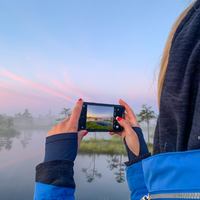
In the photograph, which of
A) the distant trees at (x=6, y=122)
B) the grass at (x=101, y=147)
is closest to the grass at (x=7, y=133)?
the distant trees at (x=6, y=122)

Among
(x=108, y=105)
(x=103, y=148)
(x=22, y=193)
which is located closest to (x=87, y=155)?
(x=103, y=148)

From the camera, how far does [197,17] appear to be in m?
0.32

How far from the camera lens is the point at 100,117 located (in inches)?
33.7

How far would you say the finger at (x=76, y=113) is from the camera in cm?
67

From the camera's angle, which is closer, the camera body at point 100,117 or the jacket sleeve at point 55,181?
the jacket sleeve at point 55,181

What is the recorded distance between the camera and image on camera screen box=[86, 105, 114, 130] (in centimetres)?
83

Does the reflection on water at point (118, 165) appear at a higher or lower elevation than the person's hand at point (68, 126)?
lower

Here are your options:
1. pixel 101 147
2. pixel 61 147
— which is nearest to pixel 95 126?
pixel 61 147

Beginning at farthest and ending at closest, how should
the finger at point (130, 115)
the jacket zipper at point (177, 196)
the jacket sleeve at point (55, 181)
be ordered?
the finger at point (130, 115), the jacket sleeve at point (55, 181), the jacket zipper at point (177, 196)

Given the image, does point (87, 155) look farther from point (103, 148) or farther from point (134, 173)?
point (134, 173)

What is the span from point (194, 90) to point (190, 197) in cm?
24

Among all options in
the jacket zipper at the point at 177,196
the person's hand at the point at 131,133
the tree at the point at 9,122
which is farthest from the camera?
the tree at the point at 9,122

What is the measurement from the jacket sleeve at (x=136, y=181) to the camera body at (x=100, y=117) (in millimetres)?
311

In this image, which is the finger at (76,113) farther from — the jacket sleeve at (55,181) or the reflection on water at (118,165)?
the reflection on water at (118,165)
